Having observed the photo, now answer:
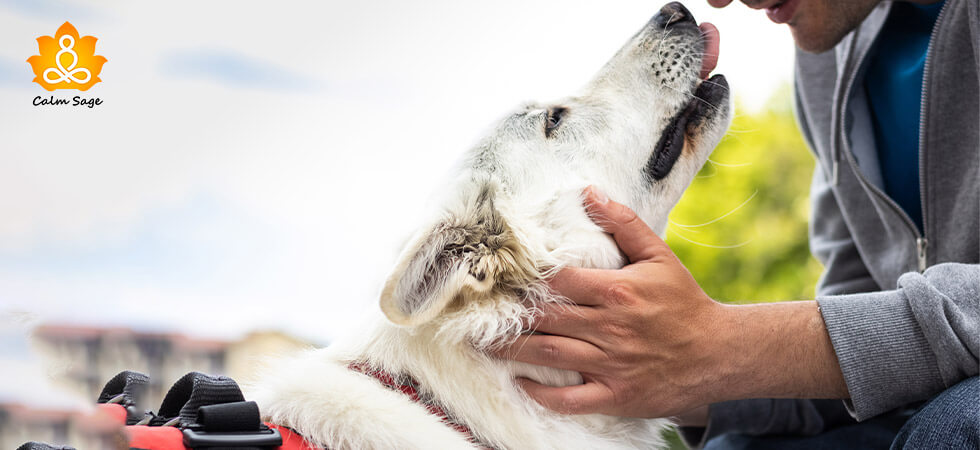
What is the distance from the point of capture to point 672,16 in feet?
7.18

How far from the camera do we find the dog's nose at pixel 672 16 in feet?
7.18

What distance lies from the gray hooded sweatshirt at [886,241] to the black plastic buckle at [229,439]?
1336 millimetres

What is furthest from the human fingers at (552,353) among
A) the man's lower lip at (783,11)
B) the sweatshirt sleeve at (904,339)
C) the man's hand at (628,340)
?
the man's lower lip at (783,11)

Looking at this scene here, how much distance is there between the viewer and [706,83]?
212cm

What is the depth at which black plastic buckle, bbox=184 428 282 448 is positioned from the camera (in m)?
1.36

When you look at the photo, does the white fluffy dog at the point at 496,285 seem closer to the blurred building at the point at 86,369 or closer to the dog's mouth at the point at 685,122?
the dog's mouth at the point at 685,122

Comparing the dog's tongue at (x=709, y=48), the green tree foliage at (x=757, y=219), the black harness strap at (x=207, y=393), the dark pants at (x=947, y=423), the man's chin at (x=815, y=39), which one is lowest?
the green tree foliage at (x=757, y=219)

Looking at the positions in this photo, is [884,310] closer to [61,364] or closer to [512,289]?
[512,289]

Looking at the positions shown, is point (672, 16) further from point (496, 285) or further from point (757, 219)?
point (757, 219)

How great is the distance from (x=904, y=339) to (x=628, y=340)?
2.31 feet

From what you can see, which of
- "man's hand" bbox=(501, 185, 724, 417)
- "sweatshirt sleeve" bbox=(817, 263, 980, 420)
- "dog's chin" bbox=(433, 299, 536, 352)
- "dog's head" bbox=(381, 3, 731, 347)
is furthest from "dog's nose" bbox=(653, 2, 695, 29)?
"dog's chin" bbox=(433, 299, 536, 352)

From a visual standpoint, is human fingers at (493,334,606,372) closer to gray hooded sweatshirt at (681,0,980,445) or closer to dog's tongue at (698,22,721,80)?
gray hooded sweatshirt at (681,0,980,445)

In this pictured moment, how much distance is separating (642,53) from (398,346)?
1113mm

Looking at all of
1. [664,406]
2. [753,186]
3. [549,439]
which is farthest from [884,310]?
[753,186]
